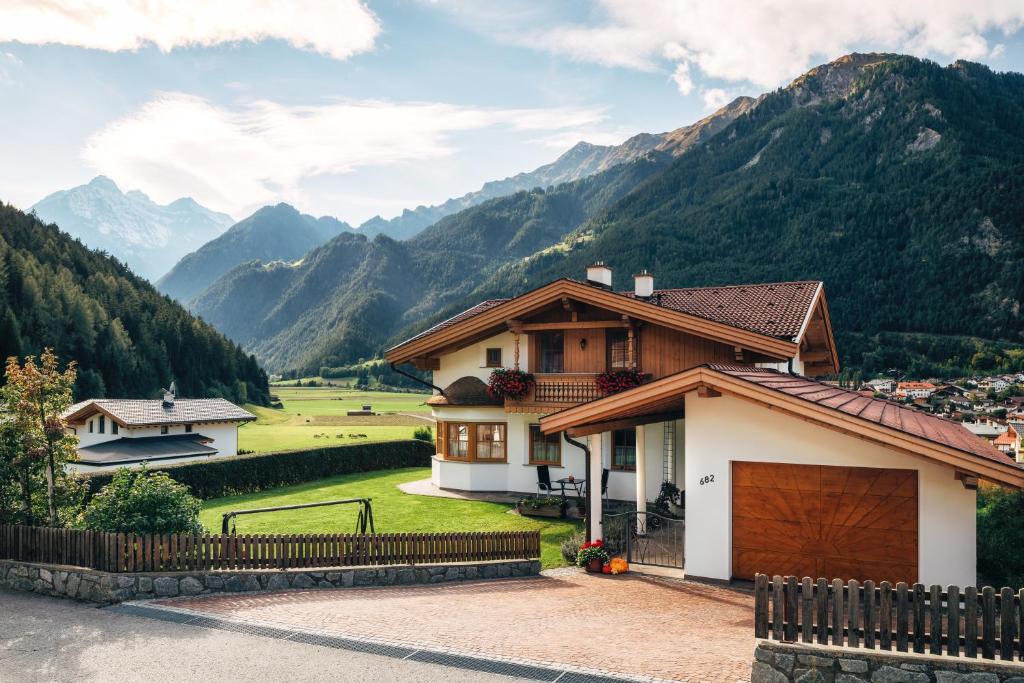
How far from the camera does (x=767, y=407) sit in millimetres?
12867

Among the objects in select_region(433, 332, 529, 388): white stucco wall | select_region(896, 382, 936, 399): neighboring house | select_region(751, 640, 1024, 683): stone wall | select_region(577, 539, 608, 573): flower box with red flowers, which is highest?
select_region(433, 332, 529, 388): white stucco wall

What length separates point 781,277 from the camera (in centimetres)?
13825

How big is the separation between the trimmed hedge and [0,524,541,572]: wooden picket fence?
32.3ft

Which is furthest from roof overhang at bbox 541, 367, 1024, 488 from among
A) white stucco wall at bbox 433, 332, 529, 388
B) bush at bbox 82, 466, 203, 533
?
white stucco wall at bbox 433, 332, 529, 388

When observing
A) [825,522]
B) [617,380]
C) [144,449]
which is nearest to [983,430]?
[617,380]

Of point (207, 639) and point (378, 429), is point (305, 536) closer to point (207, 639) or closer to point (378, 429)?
point (207, 639)

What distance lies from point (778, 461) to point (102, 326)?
80.1 metres

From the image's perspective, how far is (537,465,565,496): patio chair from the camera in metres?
23.0

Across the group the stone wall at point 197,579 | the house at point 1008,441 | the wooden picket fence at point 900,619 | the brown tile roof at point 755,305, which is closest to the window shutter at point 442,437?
the brown tile roof at point 755,305

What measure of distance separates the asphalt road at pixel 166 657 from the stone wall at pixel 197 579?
1036 mm

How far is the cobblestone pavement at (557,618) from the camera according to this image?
885 cm

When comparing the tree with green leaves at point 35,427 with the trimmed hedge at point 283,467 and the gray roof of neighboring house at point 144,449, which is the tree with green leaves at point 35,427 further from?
the gray roof of neighboring house at point 144,449

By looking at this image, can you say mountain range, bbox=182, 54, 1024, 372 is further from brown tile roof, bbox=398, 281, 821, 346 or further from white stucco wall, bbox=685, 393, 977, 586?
white stucco wall, bbox=685, 393, 977, 586

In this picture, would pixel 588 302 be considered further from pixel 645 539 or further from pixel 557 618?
pixel 557 618
